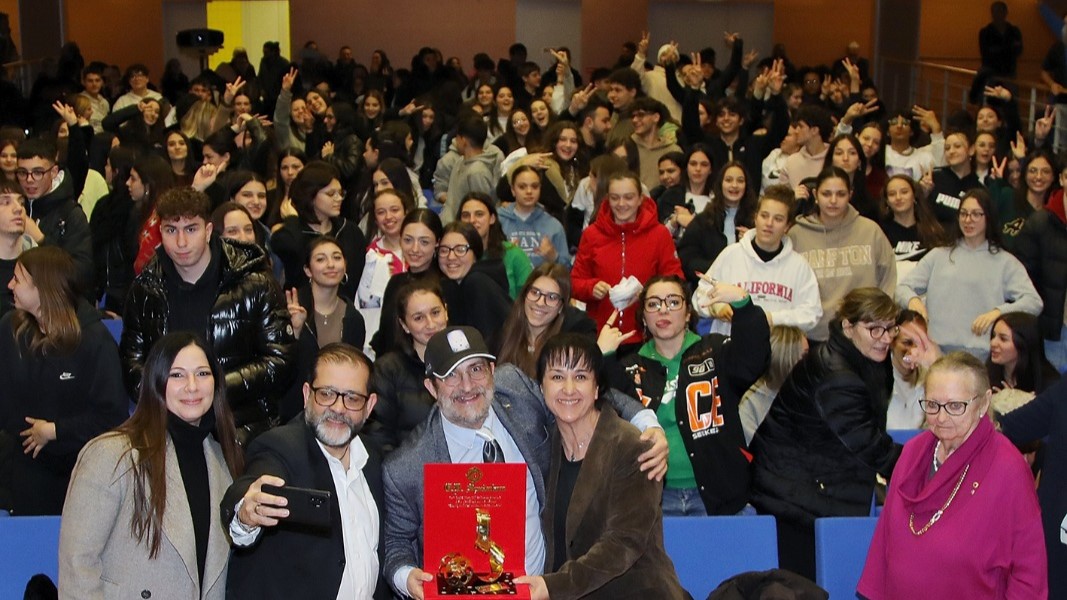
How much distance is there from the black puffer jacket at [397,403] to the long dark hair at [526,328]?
0.44 meters

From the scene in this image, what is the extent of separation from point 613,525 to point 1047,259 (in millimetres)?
4493

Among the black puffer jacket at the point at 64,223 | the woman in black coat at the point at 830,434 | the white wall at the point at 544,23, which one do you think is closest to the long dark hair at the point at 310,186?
the black puffer jacket at the point at 64,223

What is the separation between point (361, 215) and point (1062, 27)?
6932mm

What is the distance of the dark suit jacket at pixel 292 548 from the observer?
11.9 feet

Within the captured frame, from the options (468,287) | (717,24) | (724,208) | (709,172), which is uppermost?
(717,24)

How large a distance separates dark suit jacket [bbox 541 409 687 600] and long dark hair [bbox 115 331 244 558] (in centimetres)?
101

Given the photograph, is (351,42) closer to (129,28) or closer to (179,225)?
(129,28)

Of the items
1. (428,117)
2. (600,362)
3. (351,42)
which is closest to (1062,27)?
(428,117)

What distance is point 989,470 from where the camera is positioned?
150 inches

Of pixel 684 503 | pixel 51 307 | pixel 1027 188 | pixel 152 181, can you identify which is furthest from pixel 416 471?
pixel 1027 188

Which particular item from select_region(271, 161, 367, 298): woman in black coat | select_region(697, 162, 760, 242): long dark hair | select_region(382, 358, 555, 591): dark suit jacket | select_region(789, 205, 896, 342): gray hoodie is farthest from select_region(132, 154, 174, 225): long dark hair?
select_region(382, 358, 555, 591): dark suit jacket

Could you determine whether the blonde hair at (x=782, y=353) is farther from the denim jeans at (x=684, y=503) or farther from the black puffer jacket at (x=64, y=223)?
the black puffer jacket at (x=64, y=223)

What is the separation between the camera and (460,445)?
390cm

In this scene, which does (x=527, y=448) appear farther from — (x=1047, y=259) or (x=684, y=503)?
(x=1047, y=259)
